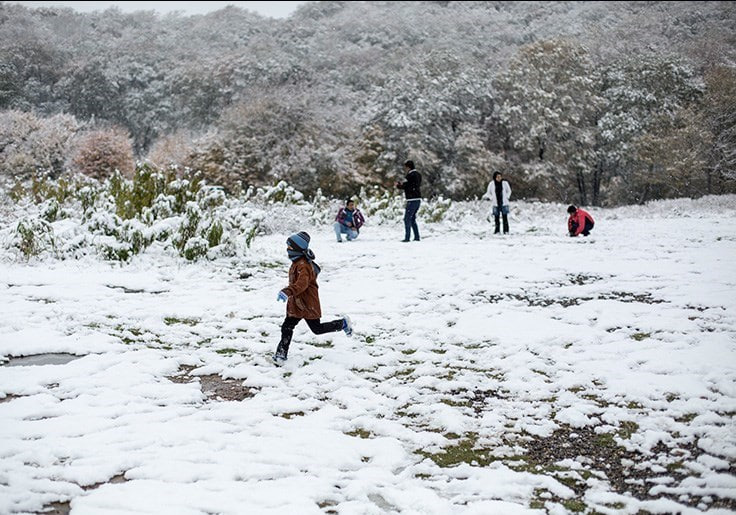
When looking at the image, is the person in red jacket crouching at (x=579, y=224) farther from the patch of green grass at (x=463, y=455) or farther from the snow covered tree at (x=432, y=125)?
the snow covered tree at (x=432, y=125)

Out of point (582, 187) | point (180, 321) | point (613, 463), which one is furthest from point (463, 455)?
point (582, 187)

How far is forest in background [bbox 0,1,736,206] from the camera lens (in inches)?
849

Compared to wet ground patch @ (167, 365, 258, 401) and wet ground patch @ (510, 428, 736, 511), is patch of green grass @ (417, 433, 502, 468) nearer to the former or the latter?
wet ground patch @ (510, 428, 736, 511)

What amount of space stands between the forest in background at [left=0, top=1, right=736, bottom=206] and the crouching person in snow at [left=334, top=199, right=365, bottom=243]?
26.2 ft

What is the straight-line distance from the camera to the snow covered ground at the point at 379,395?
3.15m

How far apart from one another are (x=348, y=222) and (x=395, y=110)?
48.9 feet

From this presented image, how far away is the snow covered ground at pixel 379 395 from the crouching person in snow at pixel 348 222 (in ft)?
13.9

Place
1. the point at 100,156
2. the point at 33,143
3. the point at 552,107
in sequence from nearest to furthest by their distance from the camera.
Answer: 1. the point at 33,143
2. the point at 100,156
3. the point at 552,107

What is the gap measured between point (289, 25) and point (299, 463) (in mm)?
54616

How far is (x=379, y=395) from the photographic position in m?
4.71

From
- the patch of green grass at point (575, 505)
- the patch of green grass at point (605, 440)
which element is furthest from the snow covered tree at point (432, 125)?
the patch of green grass at point (575, 505)

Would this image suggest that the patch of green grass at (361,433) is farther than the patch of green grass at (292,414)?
No

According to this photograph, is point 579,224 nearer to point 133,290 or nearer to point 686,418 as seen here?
point 686,418

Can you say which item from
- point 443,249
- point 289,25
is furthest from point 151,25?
point 443,249
